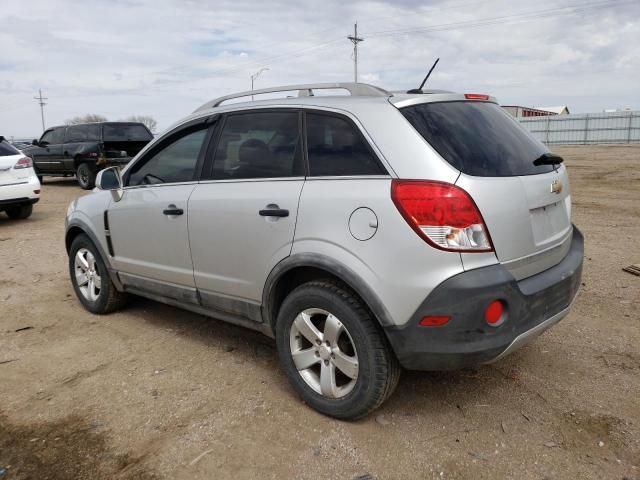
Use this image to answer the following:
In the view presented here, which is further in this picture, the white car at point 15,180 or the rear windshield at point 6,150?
the rear windshield at point 6,150

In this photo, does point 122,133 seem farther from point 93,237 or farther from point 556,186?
point 556,186

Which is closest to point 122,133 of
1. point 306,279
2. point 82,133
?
point 82,133

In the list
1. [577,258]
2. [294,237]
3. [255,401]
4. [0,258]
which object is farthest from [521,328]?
[0,258]

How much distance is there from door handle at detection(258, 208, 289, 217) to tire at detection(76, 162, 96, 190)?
12430 mm

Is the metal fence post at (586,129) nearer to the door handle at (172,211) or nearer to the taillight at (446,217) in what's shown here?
the door handle at (172,211)

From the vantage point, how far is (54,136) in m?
15.7

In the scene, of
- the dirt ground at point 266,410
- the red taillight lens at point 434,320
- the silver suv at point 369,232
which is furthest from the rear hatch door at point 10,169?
the red taillight lens at point 434,320

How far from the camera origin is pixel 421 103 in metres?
2.84

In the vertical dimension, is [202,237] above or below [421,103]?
below

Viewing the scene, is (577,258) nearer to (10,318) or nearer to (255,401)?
(255,401)

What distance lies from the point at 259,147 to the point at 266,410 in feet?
5.17

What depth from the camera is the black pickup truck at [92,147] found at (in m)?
14.1

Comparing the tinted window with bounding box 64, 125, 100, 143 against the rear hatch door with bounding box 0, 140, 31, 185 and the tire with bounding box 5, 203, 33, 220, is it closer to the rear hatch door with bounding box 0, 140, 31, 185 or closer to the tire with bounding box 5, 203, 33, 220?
the tire with bounding box 5, 203, 33, 220

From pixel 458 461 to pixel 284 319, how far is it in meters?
1.17
